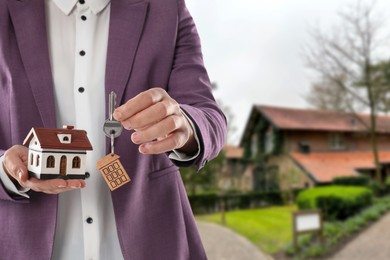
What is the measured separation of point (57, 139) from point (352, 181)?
5.89 metres

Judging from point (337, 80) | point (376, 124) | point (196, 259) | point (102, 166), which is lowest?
point (196, 259)

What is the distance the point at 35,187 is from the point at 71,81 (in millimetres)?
149

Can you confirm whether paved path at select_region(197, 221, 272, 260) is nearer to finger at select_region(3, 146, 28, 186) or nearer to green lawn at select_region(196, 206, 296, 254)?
finger at select_region(3, 146, 28, 186)

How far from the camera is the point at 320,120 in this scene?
6.52 metres

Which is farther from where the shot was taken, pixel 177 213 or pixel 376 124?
pixel 376 124

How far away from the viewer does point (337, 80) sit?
5.94 m

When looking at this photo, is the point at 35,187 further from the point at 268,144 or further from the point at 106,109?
the point at 268,144

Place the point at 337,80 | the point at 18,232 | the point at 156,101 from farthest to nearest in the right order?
the point at 337,80, the point at 18,232, the point at 156,101

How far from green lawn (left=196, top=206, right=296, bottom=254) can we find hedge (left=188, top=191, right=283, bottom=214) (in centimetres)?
8

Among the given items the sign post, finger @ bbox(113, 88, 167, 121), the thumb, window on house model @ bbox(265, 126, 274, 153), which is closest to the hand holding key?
finger @ bbox(113, 88, 167, 121)

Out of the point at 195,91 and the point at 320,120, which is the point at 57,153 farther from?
the point at 320,120

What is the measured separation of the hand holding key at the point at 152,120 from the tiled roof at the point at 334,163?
5.71m

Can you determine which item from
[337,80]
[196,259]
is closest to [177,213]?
[196,259]

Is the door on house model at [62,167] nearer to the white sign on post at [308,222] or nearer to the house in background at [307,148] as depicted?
the white sign on post at [308,222]
